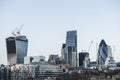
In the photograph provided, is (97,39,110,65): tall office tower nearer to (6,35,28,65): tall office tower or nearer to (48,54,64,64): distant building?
(48,54,64,64): distant building

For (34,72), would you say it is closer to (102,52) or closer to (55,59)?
(55,59)

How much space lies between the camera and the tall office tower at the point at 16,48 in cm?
17475

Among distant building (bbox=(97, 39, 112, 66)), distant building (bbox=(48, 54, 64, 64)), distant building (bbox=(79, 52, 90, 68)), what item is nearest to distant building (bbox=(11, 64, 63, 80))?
distant building (bbox=(48, 54, 64, 64))

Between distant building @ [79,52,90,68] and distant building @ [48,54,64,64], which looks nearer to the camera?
distant building @ [48,54,64,64]

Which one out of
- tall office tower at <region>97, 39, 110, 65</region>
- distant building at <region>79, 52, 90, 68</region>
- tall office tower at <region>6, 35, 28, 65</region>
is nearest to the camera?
tall office tower at <region>6, 35, 28, 65</region>

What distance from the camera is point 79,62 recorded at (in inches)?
7726

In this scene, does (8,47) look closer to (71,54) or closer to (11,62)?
(11,62)

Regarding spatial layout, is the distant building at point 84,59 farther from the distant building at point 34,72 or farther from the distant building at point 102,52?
the distant building at point 34,72

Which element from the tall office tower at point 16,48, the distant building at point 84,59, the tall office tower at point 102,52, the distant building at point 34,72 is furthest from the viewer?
the tall office tower at point 102,52

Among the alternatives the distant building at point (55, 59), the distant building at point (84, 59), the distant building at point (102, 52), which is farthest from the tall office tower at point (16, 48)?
the distant building at point (102, 52)

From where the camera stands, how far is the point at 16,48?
176 meters

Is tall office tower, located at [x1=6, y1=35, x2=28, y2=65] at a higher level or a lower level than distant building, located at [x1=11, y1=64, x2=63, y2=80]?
higher

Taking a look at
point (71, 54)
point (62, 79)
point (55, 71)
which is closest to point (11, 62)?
point (71, 54)

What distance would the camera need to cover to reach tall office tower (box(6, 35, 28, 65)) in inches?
6880
